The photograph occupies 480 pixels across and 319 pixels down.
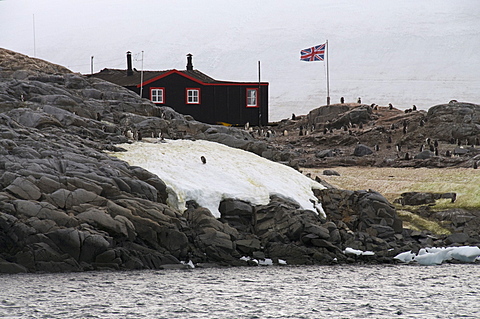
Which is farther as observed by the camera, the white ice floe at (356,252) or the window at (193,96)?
the window at (193,96)

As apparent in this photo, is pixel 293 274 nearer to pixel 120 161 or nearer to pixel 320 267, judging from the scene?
pixel 320 267

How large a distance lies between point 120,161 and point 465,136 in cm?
3595

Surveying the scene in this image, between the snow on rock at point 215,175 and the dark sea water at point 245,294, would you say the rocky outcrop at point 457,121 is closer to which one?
the snow on rock at point 215,175

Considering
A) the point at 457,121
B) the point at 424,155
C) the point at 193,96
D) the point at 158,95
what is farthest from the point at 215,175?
the point at 457,121

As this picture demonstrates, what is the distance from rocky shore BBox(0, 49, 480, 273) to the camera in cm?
2231

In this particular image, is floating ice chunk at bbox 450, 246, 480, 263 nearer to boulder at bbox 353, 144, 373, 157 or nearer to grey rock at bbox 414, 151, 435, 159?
grey rock at bbox 414, 151, 435, 159

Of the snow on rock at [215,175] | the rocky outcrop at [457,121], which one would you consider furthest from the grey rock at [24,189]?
the rocky outcrop at [457,121]

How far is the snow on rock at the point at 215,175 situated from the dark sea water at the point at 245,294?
4.24m

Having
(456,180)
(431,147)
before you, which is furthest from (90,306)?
(431,147)

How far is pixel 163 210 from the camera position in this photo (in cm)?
2480

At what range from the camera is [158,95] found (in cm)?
6097

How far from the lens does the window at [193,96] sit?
62219 mm

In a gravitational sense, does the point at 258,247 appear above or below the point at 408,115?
below

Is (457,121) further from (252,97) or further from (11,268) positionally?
(11,268)
